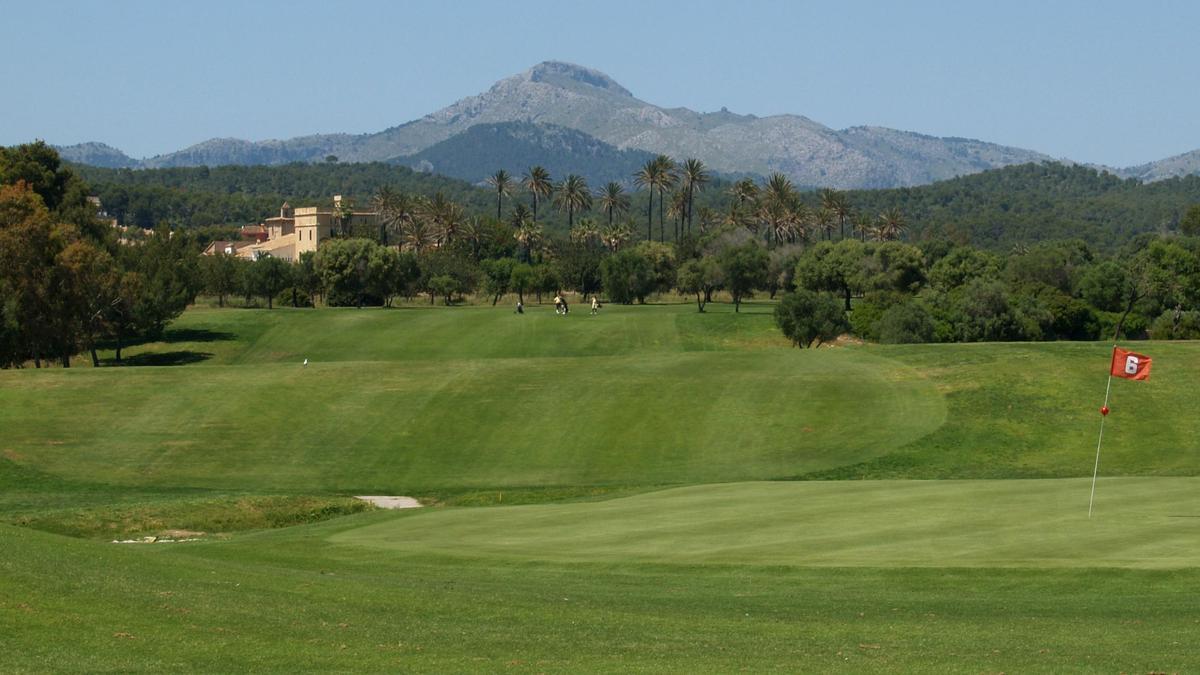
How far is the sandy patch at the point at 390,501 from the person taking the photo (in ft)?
146

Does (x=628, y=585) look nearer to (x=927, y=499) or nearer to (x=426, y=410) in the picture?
(x=927, y=499)

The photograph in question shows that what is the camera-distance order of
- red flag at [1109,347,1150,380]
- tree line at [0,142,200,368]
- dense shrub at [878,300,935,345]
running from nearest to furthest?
red flag at [1109,347,1150,380] → tree line at [0,142,200,368] → dense shrub at [878,300,935,345]

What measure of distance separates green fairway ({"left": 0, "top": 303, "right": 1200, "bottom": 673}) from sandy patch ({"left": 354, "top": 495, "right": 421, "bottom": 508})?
4.32 feet

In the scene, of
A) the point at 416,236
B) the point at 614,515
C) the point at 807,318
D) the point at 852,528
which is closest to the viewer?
the point at 852,528

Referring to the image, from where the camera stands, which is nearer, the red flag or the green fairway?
the green fairway

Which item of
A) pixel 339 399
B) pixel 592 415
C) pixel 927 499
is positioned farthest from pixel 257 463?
pixel 927 499

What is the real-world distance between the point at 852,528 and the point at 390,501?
Answer: 802 inches

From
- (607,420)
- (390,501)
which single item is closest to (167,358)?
(607,420)

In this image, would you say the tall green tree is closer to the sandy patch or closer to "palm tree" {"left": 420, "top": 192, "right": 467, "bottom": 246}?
"palm tree" {"left": 420, "top": 192, "right": 467, "bottom": 246}

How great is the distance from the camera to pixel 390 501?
45625 millimetres

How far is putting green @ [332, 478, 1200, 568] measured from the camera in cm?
2617

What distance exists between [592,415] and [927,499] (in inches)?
1022

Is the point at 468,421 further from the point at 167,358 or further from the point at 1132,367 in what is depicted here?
the point at 167,358

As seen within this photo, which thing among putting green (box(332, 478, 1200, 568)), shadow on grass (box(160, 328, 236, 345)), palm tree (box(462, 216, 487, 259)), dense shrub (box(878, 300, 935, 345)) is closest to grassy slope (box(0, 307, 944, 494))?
putting green (box(332, 478, 1200, 568))
